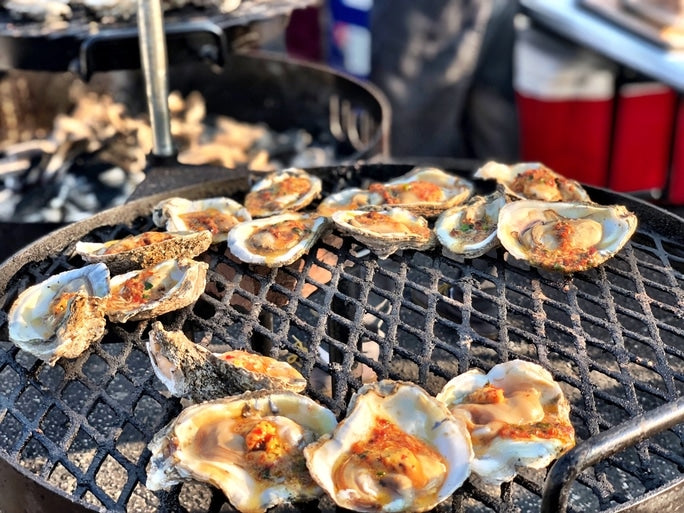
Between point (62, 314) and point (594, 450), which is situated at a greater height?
point (594, 450)

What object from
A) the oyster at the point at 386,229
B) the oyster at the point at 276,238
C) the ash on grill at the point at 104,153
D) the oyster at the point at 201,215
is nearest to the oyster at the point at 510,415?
the oyster at the point at 386,229

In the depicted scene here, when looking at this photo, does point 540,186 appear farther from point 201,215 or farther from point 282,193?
point 201,215

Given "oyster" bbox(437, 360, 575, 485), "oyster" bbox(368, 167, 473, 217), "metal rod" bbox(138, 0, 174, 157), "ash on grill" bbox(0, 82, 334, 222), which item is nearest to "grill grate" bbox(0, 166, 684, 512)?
"oyster" bbox(437, 360, 575, 485)

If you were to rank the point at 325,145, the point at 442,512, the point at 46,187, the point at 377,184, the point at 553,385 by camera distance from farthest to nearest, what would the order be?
1. the point at 325,145
2. the point at 46,187
3. the point at 377,184
4. the point at 553,385
5. the point at 442,512

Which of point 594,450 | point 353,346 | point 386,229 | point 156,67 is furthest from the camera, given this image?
point 156,67

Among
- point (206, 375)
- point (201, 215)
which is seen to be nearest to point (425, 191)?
point (201, 215)

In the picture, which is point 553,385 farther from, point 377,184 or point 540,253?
point 377,184

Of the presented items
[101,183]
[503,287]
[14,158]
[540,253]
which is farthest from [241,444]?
[14,158]

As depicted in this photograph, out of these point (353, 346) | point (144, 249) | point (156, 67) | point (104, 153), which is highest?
point (156, 67)
